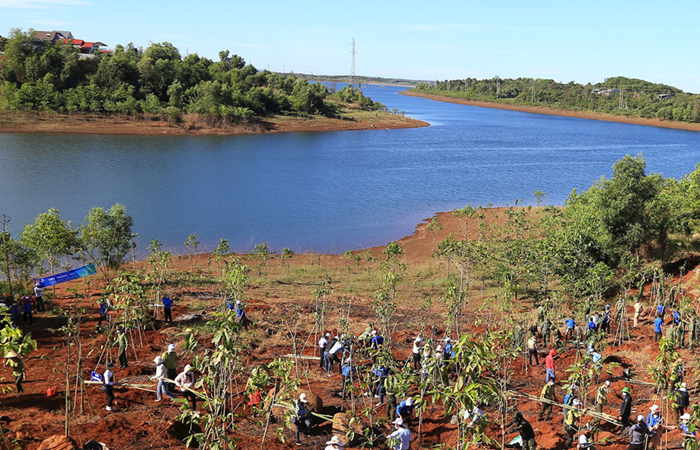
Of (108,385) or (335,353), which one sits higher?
(108,385)

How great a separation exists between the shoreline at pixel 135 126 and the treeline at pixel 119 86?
2.04 m

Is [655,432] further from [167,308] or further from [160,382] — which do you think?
[167,308]

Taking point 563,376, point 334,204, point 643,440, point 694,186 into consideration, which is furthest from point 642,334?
point 334,204

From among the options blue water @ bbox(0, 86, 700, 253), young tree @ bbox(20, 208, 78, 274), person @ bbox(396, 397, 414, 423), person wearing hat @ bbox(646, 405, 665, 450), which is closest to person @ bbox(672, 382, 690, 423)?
person wearing hat @ bbox(646, 405, 665, 450)

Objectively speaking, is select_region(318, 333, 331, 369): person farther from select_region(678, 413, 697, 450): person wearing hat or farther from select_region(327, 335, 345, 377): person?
select_region(678, 413, 697, 450): person wearing hat

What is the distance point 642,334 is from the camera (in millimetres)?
20594

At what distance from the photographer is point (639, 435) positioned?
35.5ft

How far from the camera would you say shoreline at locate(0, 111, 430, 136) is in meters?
85.2

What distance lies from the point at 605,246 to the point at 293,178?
42500 millimetres

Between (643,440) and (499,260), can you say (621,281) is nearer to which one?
(499,260)

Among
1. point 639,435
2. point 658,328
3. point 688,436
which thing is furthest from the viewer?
point 658,328

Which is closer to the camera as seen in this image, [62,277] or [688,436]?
[688,436]

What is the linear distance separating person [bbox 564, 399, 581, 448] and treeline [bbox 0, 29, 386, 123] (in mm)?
93604

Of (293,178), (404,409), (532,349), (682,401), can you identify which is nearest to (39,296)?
(404,409)
